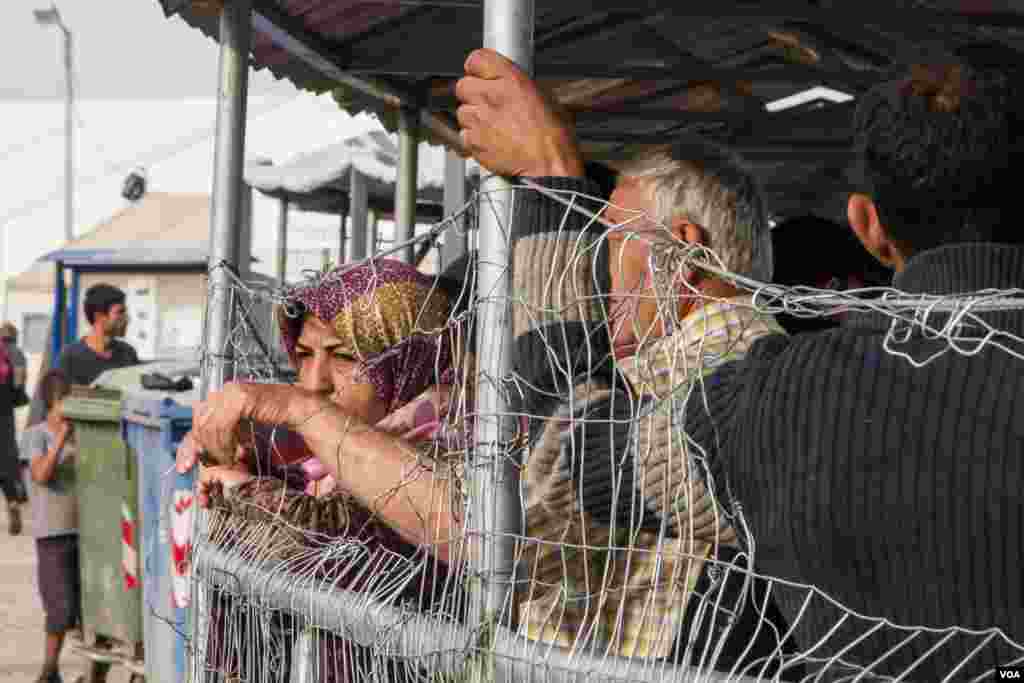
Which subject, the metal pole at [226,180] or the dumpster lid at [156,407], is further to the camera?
the dumpster lid at [156,407]

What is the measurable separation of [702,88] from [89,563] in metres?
3.29

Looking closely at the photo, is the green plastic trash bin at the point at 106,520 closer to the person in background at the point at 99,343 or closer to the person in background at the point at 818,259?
the person in background at the point at 99,343

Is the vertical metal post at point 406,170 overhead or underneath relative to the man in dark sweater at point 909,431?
overhead

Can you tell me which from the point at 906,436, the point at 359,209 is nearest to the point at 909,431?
the point at 906,436

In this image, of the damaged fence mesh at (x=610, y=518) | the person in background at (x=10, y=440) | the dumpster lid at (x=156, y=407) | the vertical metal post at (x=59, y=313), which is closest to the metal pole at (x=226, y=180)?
the damaged fence mesh at (x=610, y=518)

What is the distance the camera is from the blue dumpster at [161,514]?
512cm

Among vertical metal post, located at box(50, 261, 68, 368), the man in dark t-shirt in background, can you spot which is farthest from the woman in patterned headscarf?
vertical metal post, located at box(50, 261, 68, 368)

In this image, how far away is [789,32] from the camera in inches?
226

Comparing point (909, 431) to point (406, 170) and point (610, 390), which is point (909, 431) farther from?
point (406, 170)

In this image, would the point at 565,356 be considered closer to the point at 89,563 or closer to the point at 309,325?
the point at 309,325

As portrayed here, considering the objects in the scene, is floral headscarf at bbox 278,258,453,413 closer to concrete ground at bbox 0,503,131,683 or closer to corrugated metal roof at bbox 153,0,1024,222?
corrugated metal roof at bbox 153,0,1024,222

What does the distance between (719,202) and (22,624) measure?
8.03 metres

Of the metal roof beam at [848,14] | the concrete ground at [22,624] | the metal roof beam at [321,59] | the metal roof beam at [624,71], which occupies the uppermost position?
the metal roof beam at [848,14]

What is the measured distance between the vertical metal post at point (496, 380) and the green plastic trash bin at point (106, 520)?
4.31 meters
